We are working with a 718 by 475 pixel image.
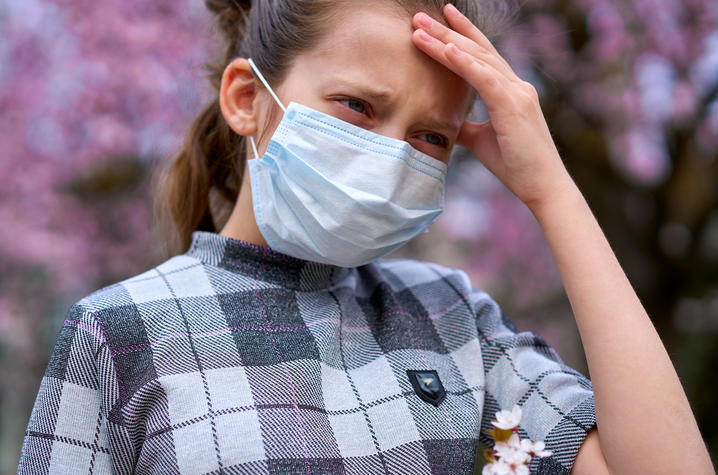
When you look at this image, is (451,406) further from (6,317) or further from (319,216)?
(6,317)

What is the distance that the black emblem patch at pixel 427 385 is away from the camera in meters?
1.50

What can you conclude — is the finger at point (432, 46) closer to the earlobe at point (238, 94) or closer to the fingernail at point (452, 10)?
the fingernail at point (452, 10)

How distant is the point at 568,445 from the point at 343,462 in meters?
0.45

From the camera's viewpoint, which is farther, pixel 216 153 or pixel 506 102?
pixel 216 153

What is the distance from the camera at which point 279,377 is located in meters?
1.41

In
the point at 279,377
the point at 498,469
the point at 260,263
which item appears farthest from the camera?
the point at 260,263

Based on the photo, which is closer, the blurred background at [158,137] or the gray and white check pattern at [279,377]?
the gray and white check pattern at [279,377]

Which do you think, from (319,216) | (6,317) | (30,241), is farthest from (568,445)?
(6,317)

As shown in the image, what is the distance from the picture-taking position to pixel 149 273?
1.56m

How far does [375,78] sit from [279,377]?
2.07 ft

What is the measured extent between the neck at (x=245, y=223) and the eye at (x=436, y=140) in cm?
43

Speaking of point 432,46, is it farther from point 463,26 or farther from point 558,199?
point 558,199

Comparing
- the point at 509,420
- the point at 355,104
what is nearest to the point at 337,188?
the point at 355,104

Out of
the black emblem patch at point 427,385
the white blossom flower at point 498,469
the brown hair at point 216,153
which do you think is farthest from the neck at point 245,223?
the white blossom flower at point 498,469
